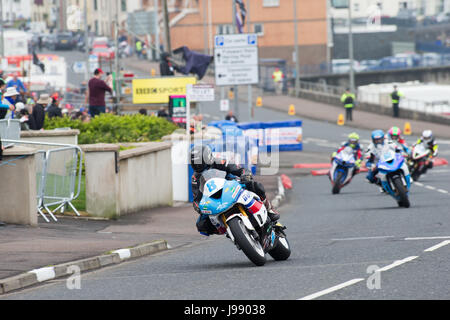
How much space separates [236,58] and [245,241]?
23.6 m

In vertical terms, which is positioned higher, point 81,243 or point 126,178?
point 126,178

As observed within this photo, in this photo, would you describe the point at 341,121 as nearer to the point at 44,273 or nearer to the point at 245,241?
the point at 245,241

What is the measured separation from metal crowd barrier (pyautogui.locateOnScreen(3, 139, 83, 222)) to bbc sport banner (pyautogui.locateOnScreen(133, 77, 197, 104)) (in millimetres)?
17954

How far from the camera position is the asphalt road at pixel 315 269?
9.36 metres

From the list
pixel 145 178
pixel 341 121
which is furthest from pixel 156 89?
pixel 341 121

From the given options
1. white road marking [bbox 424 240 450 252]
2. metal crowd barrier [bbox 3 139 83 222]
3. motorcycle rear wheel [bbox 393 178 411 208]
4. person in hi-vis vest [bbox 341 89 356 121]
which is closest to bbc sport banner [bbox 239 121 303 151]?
person in hi-vis vest [bbox 341 89 356 121]

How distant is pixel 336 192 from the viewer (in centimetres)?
2608

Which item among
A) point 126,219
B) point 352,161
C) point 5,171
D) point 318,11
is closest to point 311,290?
point 5,171

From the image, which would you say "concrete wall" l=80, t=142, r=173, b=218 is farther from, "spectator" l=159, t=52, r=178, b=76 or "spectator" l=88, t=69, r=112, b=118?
"spectator" l=159, t=52, r=178, b=76

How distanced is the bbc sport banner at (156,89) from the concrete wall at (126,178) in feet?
44.1

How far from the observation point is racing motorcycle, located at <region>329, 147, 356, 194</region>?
2538 cm

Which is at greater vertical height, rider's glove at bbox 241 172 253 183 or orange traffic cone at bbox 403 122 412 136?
rider's glove at bbox 241 172 253 183

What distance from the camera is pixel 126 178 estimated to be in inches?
764
